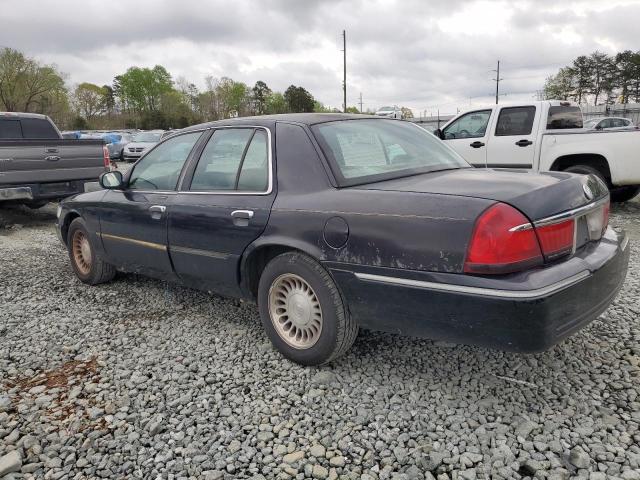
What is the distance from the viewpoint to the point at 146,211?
391cm

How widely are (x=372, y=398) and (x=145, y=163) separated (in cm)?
279

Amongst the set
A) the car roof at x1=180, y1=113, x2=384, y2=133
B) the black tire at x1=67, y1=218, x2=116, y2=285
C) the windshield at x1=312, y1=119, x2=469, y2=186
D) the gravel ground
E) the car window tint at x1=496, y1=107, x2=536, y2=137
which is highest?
the car window tint at x1=496, y1=107, x2=536, y2=137

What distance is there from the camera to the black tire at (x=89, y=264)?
472 centimetres

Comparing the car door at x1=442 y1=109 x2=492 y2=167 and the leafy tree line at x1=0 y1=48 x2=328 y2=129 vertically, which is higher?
the leafy tree line at x1=0 y1=48 x2=328 y2=129

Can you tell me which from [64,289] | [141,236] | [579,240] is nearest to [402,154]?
[579,240]

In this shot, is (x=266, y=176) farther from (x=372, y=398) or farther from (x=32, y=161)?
(x=32, y=161)

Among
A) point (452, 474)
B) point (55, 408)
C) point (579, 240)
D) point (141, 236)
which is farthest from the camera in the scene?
point (141, 236)

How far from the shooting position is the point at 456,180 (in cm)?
275

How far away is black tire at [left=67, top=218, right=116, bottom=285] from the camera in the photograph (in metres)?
4.72

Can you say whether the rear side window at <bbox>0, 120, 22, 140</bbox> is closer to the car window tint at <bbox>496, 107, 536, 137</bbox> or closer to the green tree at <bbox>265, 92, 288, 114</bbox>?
the car window tint at <bbox>496, 107, 536, 137</bbox>

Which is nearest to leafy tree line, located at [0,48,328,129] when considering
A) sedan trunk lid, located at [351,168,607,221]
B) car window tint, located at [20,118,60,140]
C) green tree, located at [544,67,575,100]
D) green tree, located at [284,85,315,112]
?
green tree, located at [284,85,315,112]

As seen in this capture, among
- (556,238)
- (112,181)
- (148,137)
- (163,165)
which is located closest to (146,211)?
(163,165)

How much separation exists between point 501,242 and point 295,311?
1.32 meters

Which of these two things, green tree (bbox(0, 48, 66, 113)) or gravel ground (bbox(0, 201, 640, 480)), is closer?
gravel ground (bbox(0, 201, 640, 480))
